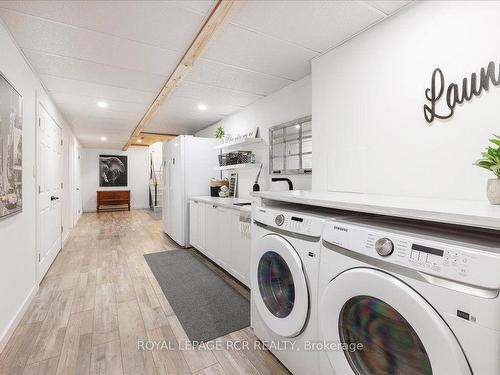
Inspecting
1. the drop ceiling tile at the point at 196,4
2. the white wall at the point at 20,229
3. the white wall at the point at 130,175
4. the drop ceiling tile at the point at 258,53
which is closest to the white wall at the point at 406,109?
the drop ceiling tile at the point at 258,53

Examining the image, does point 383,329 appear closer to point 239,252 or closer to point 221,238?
point 239,252

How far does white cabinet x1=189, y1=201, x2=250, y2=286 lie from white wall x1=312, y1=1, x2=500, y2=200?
3.40ft

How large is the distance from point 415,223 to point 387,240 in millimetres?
272

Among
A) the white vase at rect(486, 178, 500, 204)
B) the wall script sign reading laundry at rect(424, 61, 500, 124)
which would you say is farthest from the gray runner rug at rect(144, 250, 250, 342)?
the wall script sign reading laundry at rect(424, 61, 500, 124)

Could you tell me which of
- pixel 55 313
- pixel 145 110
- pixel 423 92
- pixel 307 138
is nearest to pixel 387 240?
pixel 423 92

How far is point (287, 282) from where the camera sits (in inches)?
58.0

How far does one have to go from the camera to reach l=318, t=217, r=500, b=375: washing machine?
0.69 metres

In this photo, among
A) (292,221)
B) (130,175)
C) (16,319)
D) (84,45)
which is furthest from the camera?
(130,175)

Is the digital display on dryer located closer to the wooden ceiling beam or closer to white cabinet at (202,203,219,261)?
the wooden ceiling beam

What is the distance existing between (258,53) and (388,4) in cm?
101

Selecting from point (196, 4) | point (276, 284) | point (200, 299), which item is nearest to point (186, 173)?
point (200, 299)

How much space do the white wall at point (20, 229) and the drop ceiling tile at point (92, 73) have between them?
0.40 ft

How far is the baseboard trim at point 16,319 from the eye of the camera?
1.70 meters

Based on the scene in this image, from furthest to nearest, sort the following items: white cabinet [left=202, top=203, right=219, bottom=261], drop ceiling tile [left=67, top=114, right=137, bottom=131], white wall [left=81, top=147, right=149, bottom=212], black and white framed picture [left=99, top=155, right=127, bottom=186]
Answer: black and white framed picture [left=99, top=155, right=127, bottom=186] → white wall [left=81, top=147, right=149, bottom=212] → drop ceiling tile [left=67, top=114, right=137, bottom=131] → white cabinet [left=202, top=203, right=219, bottom=261]
